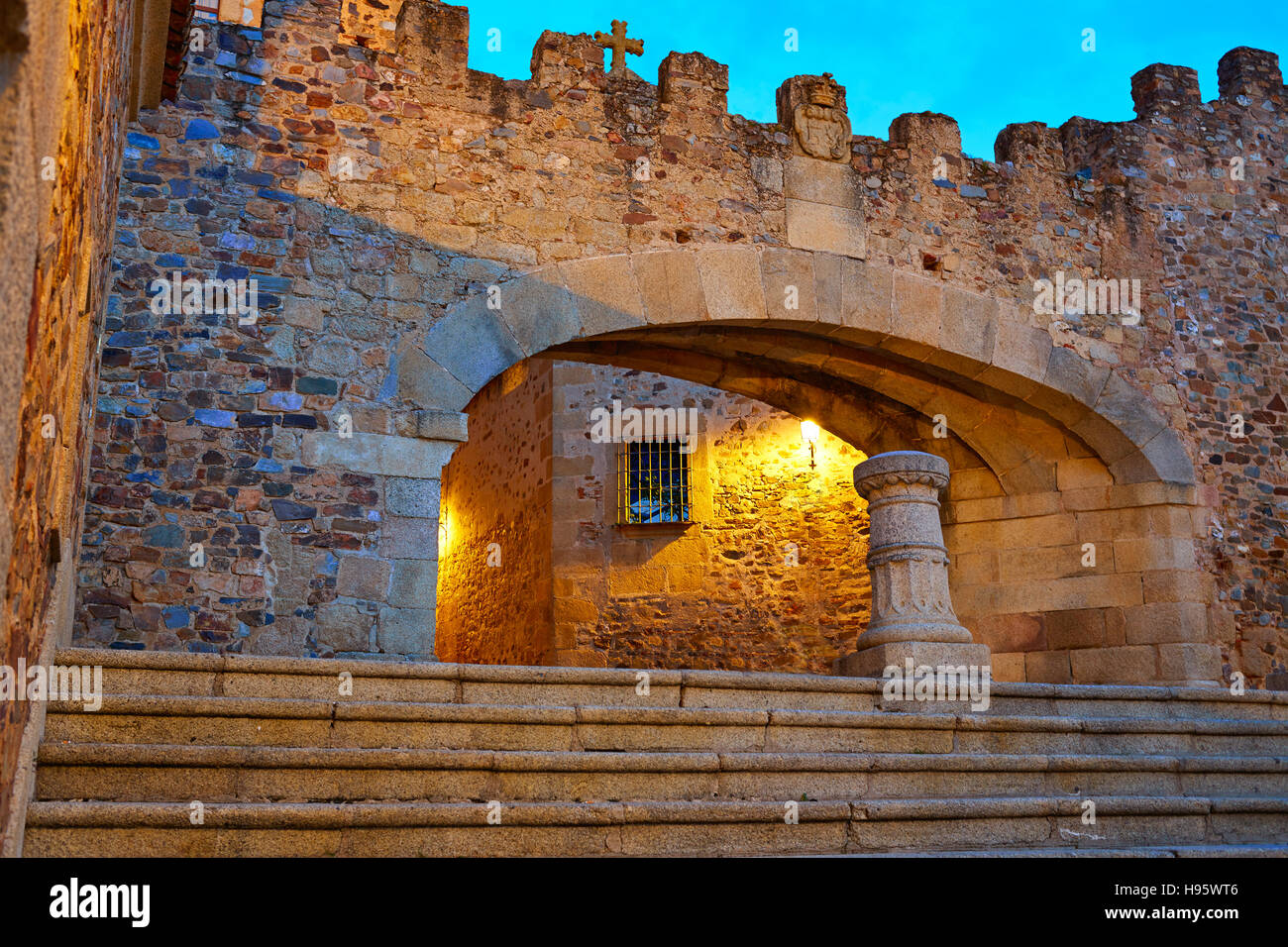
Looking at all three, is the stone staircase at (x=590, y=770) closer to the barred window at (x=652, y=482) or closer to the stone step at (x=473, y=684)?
the stone step at (x=473, y=684)

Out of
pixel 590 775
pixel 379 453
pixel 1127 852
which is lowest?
pixel 1127 852

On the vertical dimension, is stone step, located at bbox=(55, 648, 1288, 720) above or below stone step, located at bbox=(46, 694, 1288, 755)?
above

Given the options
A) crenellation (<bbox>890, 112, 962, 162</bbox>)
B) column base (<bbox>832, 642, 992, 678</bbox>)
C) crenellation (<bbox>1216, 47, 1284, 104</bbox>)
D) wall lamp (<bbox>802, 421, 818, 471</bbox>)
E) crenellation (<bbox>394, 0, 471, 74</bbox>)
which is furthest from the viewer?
wall lamp (<bbox>802, 421, 818, 471</bbox>)

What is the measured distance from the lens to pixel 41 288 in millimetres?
2359

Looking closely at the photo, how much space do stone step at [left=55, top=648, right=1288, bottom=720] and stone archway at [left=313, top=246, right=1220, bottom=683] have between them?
9.46 feet

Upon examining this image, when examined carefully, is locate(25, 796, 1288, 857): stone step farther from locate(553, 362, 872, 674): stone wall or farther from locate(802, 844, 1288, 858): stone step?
locate(553, 362, 872, 674): stone wall

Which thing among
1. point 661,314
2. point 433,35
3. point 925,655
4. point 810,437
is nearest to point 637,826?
point 925,655

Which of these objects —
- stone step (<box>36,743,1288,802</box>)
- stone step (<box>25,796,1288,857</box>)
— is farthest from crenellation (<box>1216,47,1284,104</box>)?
stone step (<box>25,796,1288,857</box>)

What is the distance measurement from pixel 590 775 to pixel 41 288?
2.45 m

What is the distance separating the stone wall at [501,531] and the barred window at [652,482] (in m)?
0.80

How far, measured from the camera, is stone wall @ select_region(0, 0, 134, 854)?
76.2 inches

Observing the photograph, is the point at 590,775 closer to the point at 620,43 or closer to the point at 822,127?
the point at 822,127

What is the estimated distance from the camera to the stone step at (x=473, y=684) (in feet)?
13.9

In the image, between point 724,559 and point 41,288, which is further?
point 724,559
